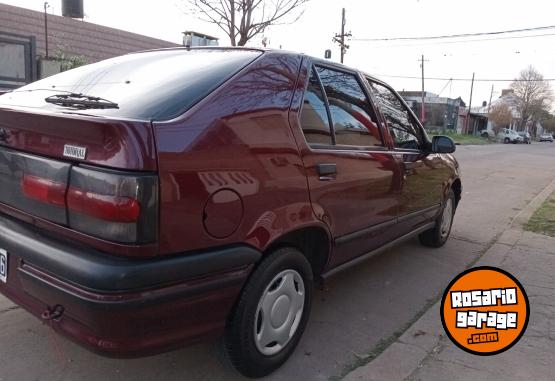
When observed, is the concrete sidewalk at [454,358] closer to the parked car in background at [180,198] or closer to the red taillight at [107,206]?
the parked car in background at [180,198]

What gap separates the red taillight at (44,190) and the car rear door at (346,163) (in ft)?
4.06

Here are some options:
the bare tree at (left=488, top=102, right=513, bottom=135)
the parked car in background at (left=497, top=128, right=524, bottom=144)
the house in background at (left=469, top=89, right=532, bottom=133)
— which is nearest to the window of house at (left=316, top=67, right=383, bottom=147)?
the parked car in background at (left=497, top=128, right=524, bottom=144)

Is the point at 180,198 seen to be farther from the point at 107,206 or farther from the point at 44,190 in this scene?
the point at 44,190

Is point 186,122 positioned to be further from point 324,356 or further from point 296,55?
point 324,356

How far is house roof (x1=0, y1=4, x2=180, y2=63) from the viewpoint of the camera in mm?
17781

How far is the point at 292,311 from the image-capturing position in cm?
277

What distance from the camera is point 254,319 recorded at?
245 cm

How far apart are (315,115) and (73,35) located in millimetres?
19733

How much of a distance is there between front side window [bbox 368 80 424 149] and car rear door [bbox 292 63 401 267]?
256mm

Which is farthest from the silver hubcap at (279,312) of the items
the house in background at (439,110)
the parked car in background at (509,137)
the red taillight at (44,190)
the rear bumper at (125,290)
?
the parked car in background at (509,137)

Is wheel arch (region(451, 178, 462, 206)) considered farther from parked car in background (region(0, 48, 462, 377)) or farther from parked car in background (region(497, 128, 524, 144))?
parked car in background (region(497, 128, 524, 144))

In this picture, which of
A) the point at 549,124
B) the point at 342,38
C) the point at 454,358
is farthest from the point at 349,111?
the point at 549,124

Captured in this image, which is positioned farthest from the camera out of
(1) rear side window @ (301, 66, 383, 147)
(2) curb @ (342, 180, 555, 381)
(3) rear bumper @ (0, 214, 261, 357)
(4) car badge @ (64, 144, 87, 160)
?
(1) rear side window @ (301, 66, 383, 147)

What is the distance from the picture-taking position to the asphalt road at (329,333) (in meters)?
2.65
